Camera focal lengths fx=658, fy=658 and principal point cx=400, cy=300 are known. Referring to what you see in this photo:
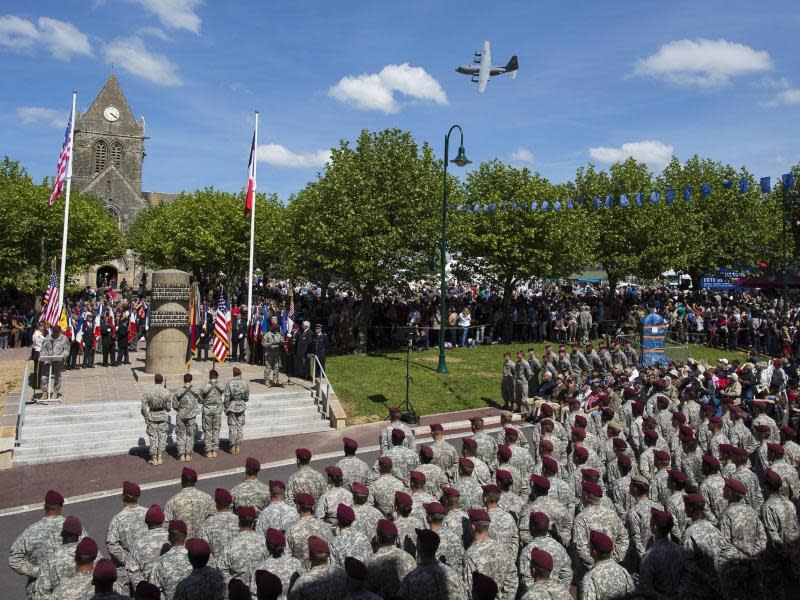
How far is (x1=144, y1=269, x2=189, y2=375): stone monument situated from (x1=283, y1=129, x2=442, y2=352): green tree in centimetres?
662

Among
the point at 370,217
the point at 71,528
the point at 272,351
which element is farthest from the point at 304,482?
the point at 370,217

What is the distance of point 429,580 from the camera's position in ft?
20.0

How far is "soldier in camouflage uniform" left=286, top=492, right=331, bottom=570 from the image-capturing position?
284 inches

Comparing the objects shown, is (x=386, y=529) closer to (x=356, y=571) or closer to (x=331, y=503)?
(x=356, y=571)

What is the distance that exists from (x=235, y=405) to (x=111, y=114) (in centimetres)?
7960

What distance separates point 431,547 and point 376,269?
19.7 metres

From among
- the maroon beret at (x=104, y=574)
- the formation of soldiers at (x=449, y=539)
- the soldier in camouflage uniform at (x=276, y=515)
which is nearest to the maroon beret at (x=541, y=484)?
the formation of soldiers at (x=449, y=539)

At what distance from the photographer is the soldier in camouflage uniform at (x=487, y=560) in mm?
6570

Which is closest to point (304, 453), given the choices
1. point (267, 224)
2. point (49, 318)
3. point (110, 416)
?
point (110, 416)

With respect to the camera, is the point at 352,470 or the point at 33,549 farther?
the point at 352,470

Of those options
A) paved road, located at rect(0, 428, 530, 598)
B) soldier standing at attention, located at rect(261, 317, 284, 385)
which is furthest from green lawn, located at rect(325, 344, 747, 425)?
paved road, located at rect(0, 428, 530, 598)

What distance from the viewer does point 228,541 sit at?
23.4 ft

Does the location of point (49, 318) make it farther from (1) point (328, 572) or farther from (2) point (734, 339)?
(2) point (734, 339)

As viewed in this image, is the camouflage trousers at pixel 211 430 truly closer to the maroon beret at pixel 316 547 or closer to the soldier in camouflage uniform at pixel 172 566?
the soldier in camouflage uniform at pixel 172 566
